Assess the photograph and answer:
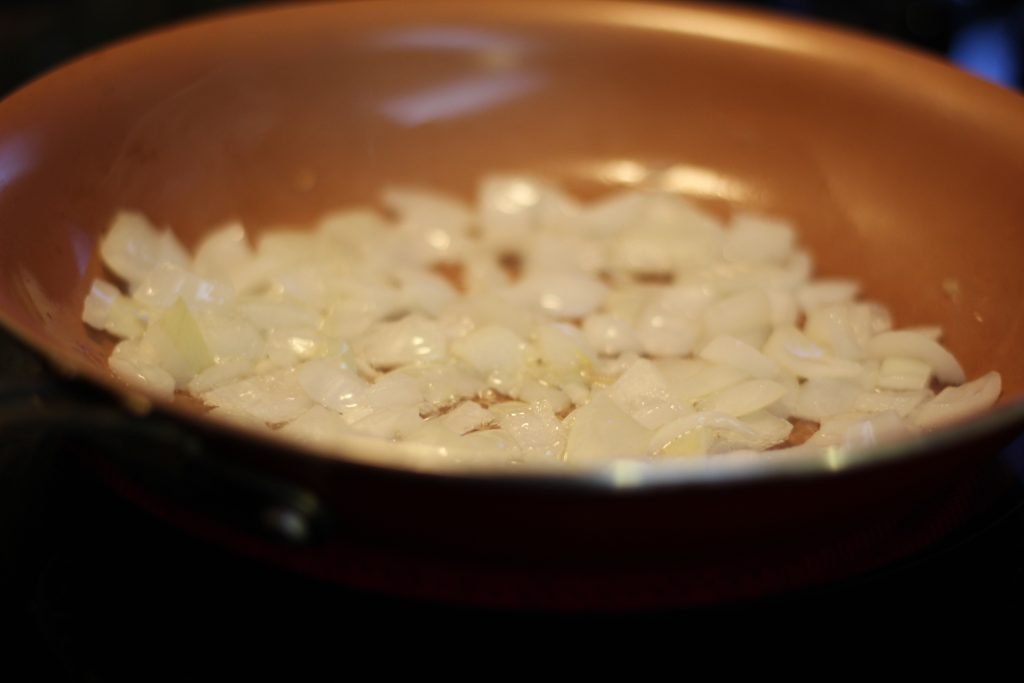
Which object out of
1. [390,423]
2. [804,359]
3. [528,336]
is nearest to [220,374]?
[390,423]

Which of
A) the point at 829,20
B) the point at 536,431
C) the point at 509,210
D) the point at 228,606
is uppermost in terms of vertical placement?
the point at 829,20

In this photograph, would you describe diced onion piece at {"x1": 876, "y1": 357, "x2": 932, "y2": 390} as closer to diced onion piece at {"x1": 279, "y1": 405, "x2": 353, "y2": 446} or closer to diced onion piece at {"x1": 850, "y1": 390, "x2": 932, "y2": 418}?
diced onion piece at {"x1": 850, "y1": 390, "x2": 932, "y2": 418}

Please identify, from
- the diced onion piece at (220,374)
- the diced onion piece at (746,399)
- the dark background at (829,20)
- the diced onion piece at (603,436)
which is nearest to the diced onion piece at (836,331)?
the diced onion piece at (746,399)

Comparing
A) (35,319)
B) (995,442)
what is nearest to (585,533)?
(995,442)

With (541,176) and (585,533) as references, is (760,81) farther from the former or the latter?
(585,533)

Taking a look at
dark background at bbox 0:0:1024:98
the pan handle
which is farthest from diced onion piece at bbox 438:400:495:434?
dark background at bbox 0:0:1024:98

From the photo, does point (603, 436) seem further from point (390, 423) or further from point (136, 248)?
point (136, 248)
